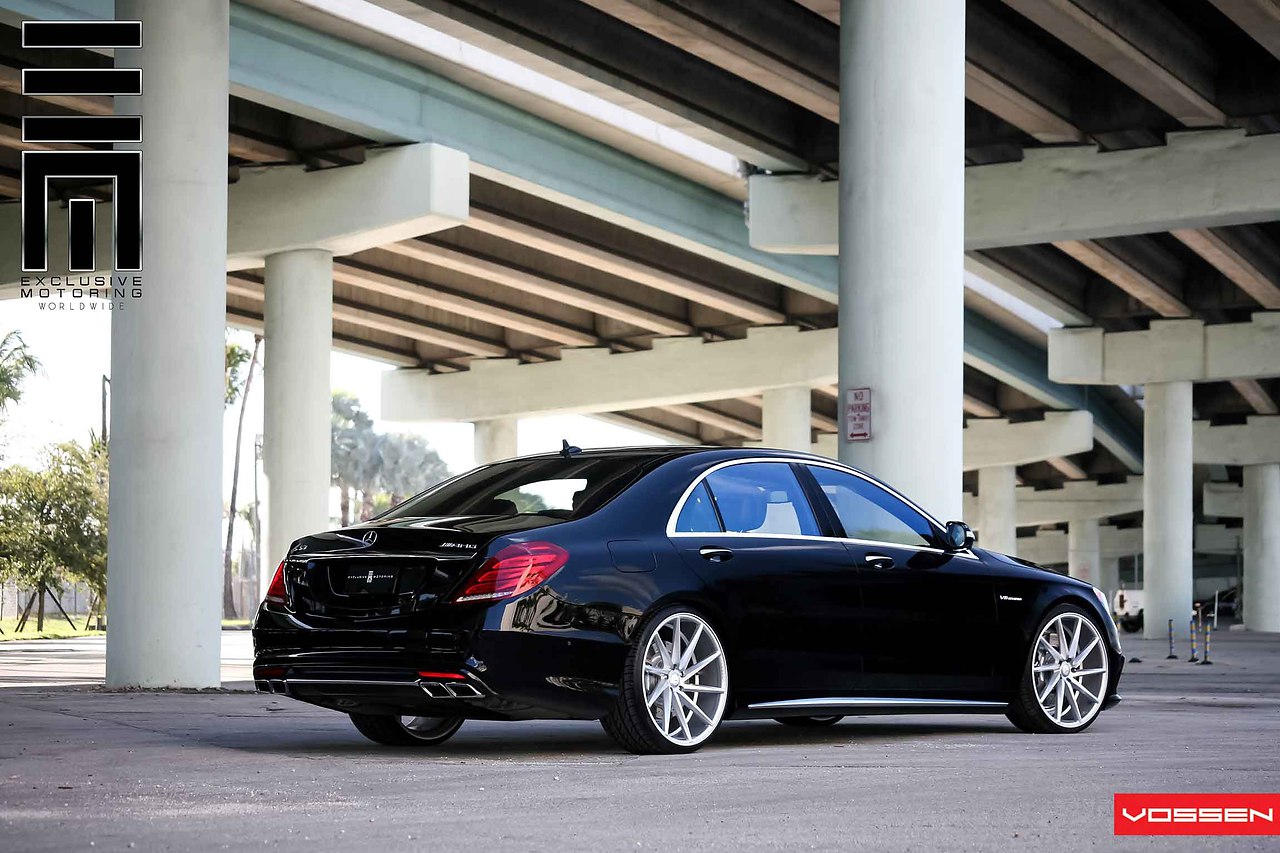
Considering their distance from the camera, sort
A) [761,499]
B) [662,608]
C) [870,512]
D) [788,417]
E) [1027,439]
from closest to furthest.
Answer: [662,608], [761,499], [870,512], [788,417], [1027,439]

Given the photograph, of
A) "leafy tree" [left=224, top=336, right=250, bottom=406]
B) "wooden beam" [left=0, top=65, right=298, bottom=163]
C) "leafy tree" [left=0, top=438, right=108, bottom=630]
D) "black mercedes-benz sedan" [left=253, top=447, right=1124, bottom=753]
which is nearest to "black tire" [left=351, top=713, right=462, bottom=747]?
"black mercedes-benz sedan" [left=253, top=447, right=1124, bottom=753]

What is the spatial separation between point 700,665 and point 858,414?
6.45 meters

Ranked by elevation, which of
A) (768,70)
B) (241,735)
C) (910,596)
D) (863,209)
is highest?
(768,70)

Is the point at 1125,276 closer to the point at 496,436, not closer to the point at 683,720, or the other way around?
the point at 496,436

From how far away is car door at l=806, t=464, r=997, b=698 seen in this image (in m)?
9.17

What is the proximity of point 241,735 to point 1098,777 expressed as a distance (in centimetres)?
410

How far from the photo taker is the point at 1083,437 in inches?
1850

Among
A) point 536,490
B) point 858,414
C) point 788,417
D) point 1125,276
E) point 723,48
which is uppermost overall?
point 723,48

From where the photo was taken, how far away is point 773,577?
8688mm

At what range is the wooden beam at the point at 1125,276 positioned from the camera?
94.1 ft

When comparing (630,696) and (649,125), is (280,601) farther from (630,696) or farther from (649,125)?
(649,125)

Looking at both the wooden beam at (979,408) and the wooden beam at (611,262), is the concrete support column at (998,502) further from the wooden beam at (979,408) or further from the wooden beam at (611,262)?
the wooden beam at (611,262)

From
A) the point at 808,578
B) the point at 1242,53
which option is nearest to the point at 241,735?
the point at 808,578

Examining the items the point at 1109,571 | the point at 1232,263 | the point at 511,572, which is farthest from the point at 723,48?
the point at 1109,571
